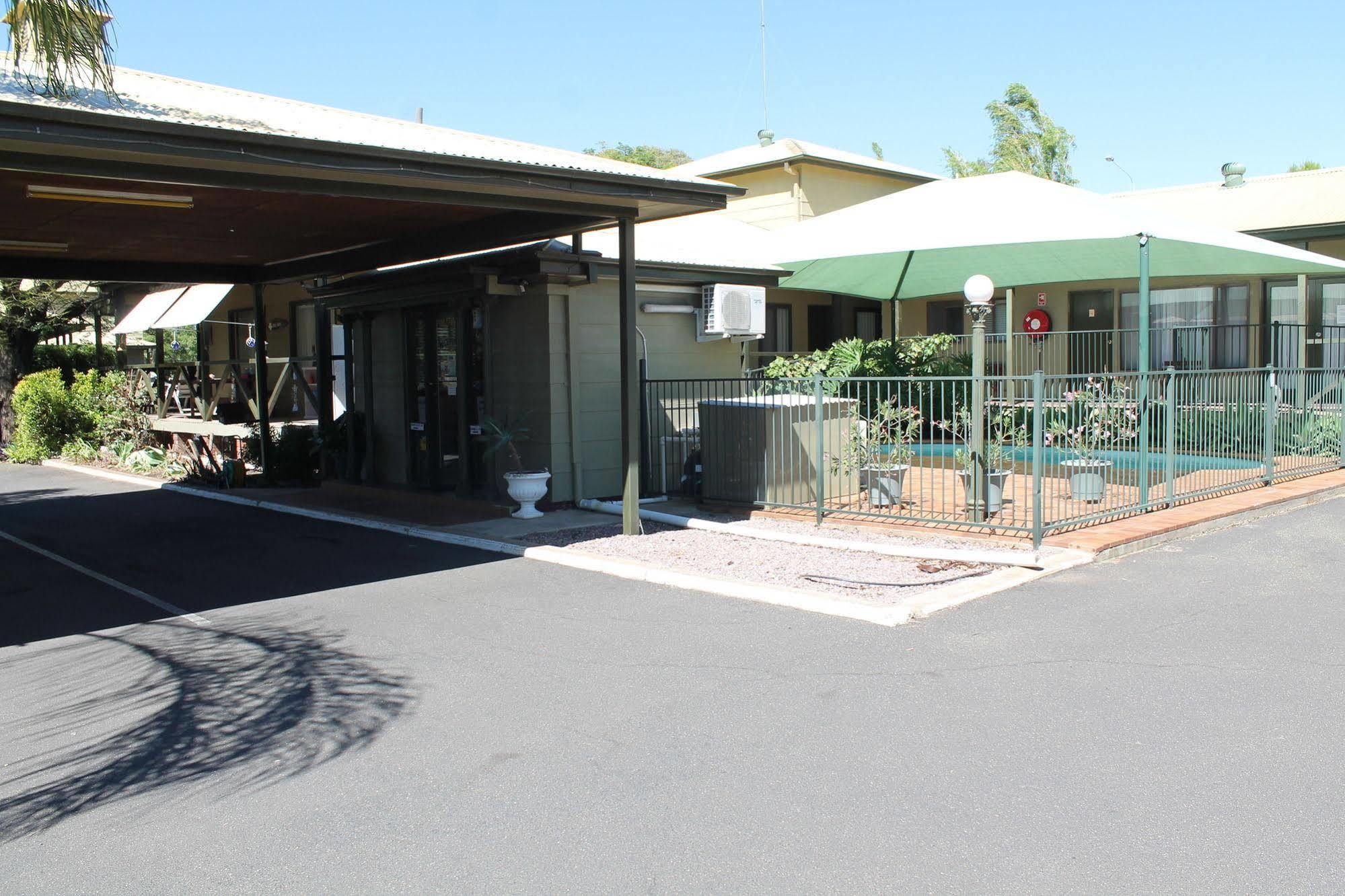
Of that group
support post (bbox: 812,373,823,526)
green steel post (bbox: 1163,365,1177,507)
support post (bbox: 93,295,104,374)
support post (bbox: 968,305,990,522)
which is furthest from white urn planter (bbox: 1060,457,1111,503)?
support post (bbox: 93,295,104,374)

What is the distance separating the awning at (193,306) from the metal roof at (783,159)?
28.5 ft

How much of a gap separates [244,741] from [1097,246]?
11413mm

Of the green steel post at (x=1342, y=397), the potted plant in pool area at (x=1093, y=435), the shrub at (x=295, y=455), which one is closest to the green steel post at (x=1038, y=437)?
the potted plant in pool area at (x=1093, y=435)

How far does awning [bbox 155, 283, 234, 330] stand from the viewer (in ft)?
58.8

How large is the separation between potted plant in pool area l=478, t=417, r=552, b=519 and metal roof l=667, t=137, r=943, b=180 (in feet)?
31.0

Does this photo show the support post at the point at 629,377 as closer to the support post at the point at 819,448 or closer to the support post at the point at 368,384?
the support post at the point at 819,448

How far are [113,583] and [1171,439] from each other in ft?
32.5

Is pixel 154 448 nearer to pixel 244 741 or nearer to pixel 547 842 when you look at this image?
pixel 244 741

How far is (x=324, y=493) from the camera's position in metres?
14.1

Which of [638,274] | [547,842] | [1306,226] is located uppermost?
[1306,226]

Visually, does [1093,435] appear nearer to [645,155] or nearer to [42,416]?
[42,416]

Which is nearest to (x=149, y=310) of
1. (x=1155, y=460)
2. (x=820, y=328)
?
(x=820, y=328)

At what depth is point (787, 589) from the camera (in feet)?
25.2

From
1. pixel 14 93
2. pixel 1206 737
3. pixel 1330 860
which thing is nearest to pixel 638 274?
pixel 14 93
